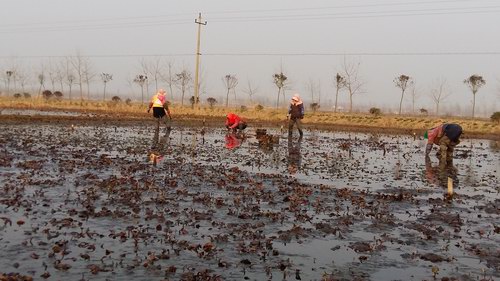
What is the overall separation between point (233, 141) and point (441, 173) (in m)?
10.3

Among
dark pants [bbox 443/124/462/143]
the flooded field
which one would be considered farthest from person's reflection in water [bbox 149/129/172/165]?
dark pants [bbox 443/124/462/143]

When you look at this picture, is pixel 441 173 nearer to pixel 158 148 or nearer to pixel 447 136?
pixel 447 136

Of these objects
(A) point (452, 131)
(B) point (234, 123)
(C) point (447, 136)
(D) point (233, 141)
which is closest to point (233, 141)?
(D) point (233, 141)

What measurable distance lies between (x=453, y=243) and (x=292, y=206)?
301cm

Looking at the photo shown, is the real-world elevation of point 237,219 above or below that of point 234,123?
below

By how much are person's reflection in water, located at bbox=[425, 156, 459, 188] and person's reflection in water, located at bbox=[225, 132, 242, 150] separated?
7824 mm

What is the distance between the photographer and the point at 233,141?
2189 centimetres

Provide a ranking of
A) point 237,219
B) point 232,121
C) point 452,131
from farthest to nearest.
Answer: point 232,121
point 452,131
point 237,219

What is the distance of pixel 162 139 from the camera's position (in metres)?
21.2

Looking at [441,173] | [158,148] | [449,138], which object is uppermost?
[449,138]

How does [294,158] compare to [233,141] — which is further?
[233,141]

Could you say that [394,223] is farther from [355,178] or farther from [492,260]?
[355,178]

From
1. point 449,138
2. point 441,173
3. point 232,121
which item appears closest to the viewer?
point 441,173

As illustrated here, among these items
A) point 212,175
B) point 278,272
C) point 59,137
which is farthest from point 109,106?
point 278,272
